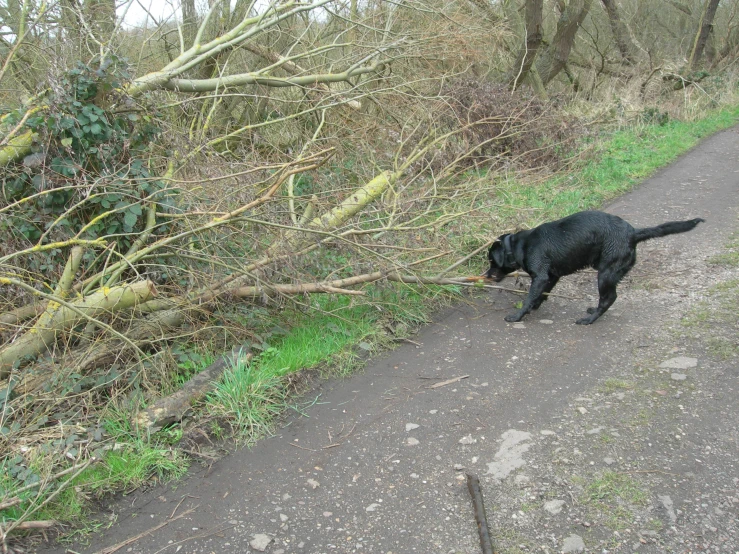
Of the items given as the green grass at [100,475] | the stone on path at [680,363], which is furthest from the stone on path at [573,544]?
the green grass at [100,475]

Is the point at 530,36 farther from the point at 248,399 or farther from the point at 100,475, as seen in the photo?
the point at 100,475

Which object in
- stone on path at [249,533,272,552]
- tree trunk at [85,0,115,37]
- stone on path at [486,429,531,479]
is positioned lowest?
stone on path at [486,429,531,479]

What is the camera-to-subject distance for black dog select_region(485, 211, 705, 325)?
515 centimetres

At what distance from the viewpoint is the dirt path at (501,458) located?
3025 millimetres

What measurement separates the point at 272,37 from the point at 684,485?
26.6 ft

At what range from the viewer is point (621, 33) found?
16172 mm

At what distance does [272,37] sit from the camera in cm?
886

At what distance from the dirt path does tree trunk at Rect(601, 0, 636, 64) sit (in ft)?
44.0

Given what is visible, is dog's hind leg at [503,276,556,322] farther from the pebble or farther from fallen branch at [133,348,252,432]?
the pebble

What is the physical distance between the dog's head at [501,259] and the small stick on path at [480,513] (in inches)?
108

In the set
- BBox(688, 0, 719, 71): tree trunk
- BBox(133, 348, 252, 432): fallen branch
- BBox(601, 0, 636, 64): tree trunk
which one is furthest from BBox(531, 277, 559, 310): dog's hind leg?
BBox(688, 0, 719, 71): tree trunk

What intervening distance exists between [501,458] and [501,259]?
2.61 meters

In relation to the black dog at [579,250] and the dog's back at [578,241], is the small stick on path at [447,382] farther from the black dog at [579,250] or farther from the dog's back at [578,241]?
the dog's back at [578,241]

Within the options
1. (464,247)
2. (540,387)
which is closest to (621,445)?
(540,387)
